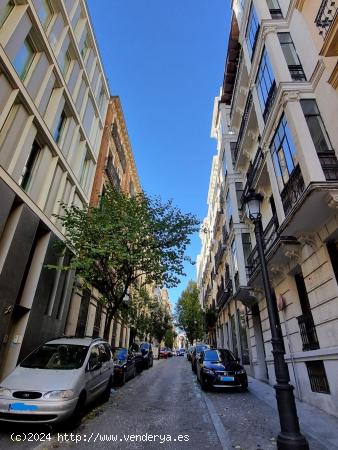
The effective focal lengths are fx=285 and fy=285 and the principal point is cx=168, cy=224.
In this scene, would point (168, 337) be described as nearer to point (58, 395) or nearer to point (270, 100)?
point (270, 100)

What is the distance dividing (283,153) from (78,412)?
993 centimetres

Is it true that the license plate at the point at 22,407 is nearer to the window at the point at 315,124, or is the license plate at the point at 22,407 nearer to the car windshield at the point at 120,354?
the car windshield at the point at 120,354

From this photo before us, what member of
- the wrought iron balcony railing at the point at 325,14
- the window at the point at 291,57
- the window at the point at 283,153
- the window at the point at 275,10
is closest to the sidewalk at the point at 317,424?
the window at the point at 283,153

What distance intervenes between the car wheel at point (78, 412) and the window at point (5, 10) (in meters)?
12.6

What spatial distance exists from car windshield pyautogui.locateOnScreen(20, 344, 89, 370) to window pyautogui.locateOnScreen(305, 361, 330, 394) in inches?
271

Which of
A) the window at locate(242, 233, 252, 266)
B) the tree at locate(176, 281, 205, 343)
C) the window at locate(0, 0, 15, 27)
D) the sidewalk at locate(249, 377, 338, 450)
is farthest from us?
the tree at locate(176, 281, 205, 343)

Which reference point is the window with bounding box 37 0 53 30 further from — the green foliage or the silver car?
the green foliage

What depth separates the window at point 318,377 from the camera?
323 inches

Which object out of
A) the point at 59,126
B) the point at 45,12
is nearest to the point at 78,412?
the point at 59,126

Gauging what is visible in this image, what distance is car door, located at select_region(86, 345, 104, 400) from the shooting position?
736 cm

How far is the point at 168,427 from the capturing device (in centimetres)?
645

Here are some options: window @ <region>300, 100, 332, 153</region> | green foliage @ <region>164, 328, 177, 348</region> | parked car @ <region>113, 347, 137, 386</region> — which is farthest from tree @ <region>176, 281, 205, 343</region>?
window @ <region>300, 100, 332, 153</region>

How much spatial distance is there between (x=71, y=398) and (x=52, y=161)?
36.7 ft

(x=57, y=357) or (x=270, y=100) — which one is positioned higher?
(x=270, y=100)
